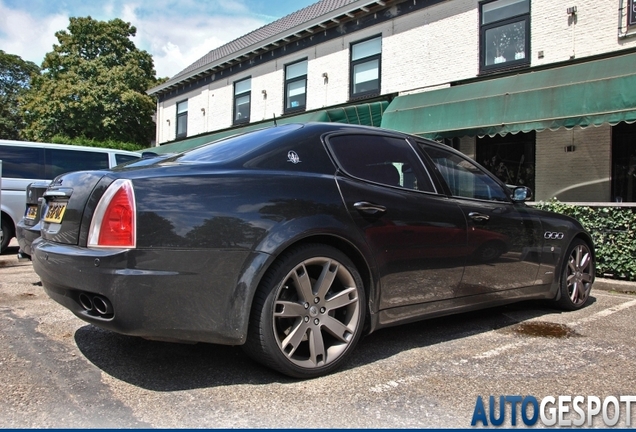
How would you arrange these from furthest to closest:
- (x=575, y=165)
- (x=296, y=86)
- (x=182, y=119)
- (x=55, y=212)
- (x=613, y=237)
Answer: (x=182, y=119) → (x=296, y=86) → (x=575, y=165) → (x=613, y=237) → (x=55, y=212)

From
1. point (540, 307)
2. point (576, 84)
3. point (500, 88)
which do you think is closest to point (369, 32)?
point (500, 88)

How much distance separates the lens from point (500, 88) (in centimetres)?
901

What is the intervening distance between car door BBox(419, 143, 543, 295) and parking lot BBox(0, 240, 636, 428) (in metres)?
0.45

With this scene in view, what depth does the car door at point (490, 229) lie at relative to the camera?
145 inches

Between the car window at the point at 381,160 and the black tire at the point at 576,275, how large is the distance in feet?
6.62

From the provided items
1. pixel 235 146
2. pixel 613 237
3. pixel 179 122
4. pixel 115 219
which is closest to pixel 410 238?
pixel 235 146

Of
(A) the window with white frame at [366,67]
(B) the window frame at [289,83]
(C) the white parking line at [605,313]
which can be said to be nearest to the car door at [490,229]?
(C) the white parking line at [605,313]

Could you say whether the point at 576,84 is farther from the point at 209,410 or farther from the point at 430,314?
Answer: the point at 209,410

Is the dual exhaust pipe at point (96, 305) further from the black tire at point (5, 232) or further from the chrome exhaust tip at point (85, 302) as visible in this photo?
the black tire at point (5, 232)

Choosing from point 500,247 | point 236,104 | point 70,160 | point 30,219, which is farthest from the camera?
point 236,104

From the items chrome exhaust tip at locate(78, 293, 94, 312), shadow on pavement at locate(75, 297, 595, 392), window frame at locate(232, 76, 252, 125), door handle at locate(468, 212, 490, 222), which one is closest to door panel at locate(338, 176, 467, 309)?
door handle at locate(468, 212, 490, 222)

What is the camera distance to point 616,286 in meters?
6.43

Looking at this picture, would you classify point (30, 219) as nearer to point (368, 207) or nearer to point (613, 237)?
point (368, 207)

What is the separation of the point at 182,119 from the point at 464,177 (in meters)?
18.5
